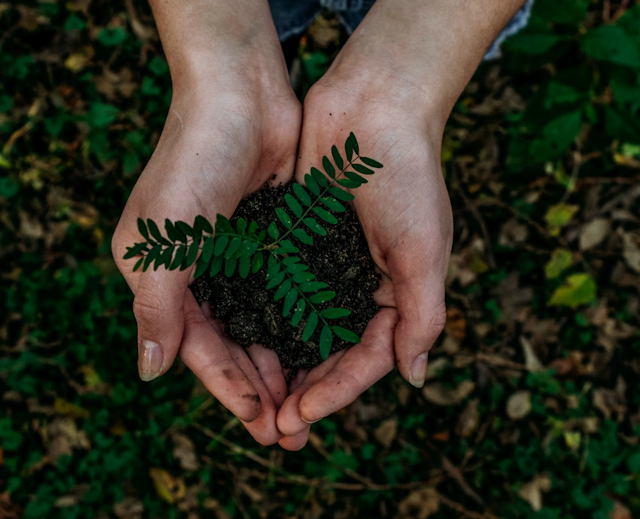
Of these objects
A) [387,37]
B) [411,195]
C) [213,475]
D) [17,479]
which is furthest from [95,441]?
[387,37]

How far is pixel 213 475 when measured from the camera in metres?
3.60

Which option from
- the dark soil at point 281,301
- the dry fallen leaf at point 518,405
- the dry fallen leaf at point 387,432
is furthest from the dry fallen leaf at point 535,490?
the dark soil at point 281,301

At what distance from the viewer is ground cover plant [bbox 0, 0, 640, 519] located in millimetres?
3602

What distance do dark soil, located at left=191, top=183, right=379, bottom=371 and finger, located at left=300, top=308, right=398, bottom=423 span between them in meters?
0.07

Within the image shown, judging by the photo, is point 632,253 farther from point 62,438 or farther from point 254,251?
point 62,438

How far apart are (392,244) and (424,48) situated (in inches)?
40.4

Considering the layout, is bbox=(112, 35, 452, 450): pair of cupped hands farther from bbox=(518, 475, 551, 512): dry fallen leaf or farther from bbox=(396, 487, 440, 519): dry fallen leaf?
bbox=(518, 475, 551, 512): dry fallen leaf

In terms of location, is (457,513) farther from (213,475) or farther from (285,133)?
(285,133)

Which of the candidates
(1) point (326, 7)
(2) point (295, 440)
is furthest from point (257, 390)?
(1) point (326, 7)

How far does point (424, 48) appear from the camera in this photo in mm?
2670

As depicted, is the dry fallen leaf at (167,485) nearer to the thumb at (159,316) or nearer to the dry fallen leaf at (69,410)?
the dry fallen leaf at (69,410)

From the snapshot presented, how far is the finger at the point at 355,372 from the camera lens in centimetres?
237

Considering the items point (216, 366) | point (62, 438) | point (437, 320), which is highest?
point (216, 366)

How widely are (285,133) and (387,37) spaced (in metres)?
0.72
